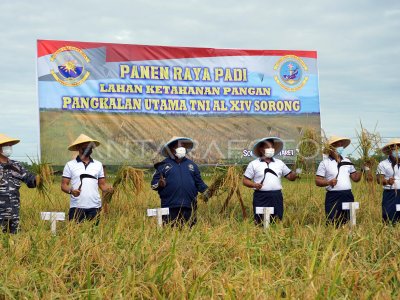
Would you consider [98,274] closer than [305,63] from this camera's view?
Yes

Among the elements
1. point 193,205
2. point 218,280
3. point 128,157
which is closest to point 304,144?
point 193,205

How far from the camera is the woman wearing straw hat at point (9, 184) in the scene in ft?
18.4

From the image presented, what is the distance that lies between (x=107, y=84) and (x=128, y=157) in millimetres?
1531

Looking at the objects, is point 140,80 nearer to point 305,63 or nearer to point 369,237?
point 305,63

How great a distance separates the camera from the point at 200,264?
13.1 feet

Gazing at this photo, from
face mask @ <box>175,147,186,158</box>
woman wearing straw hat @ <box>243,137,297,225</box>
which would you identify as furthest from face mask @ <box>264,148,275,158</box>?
face mask @ <box>175,147,186,158</box>

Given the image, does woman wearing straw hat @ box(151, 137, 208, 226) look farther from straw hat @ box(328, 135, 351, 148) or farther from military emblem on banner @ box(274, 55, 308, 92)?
military emblem on banner @ box(274, 55, 308, 92)

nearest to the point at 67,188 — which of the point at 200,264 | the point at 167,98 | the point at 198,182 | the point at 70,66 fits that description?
the point at 198,182

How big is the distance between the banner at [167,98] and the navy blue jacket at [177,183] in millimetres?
4439

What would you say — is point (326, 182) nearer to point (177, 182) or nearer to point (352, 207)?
point (352, 207)

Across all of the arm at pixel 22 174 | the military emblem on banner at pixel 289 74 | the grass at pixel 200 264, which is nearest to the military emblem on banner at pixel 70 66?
the military emblem on banner at pixel 289 74

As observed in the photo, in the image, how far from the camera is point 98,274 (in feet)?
12.5

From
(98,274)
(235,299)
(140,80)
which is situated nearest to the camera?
(235,299)

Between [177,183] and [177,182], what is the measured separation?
0.04 feet
